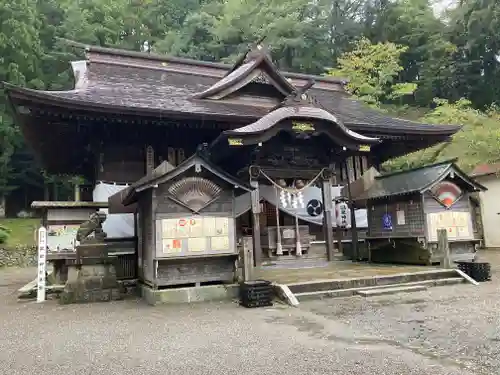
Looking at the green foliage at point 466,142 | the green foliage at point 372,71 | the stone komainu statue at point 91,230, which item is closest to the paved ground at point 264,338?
the stone komainu statue at point 91,230

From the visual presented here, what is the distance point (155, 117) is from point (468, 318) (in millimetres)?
7748

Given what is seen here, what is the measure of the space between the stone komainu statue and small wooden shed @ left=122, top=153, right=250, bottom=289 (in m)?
0.84

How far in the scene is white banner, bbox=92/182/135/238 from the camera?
10305 millimetres

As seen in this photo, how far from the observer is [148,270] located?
27.5 feet

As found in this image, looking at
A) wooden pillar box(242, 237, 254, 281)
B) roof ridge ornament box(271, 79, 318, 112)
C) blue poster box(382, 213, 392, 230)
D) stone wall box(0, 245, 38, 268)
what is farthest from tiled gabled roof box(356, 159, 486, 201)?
stone wall box(0, 245, 38, 268)

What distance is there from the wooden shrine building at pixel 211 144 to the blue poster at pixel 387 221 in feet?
3.49

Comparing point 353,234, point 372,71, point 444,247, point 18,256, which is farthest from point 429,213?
Answer: point 18,256

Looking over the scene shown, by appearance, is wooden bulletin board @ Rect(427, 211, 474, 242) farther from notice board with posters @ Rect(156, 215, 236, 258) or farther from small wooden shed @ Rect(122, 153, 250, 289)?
notice board with posters @ Rect(156, 215, 236, 258)

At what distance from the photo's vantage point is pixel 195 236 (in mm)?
8016

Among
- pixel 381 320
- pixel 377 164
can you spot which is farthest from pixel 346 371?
pixel 377 164

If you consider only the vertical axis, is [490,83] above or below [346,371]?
above

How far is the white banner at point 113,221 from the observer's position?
10305mm

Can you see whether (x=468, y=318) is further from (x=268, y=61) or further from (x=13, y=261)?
(x=13, y=261)

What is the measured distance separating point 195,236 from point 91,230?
234 centimetres
